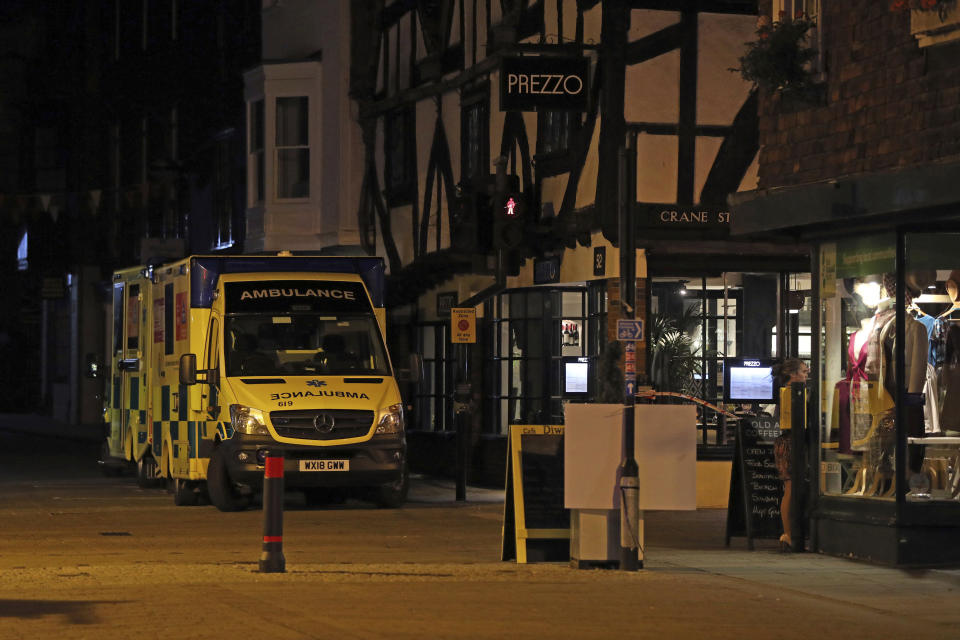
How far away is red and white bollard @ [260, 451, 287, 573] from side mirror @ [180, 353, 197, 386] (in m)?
7.19

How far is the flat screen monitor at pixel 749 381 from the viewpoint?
23.9 metres

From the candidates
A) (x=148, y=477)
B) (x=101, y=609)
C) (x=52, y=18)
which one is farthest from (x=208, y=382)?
(x=52, y=18)

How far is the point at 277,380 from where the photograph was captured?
2142 centimetres

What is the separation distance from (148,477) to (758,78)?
1165 cm

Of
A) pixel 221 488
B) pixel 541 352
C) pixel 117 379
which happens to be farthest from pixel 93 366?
pixel 221 488

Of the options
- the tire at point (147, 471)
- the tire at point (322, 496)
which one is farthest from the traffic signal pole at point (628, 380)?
the tire at point (147, 471)

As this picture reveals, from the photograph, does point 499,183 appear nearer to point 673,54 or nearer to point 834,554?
point 673,54

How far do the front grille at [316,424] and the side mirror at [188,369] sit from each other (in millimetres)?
1294

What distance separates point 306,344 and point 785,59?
762 cm

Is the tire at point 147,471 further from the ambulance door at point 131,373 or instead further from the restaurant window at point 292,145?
the restaurant window at point 292,145

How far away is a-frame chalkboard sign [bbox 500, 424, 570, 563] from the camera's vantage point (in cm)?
1575

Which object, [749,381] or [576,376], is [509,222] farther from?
[749,381]

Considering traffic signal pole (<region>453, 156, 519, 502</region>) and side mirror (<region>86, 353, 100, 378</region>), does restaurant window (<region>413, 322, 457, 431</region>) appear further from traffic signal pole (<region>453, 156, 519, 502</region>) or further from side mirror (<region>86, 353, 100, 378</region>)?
side mirror (<region>86, 353, 100, 378</region>)

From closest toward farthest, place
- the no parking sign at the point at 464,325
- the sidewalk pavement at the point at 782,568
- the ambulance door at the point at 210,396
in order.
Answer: the sidewalk pavement at the point at 782,568 < the ambulance door at the point at 210,396 < the no parking sign at the point at 464,325
